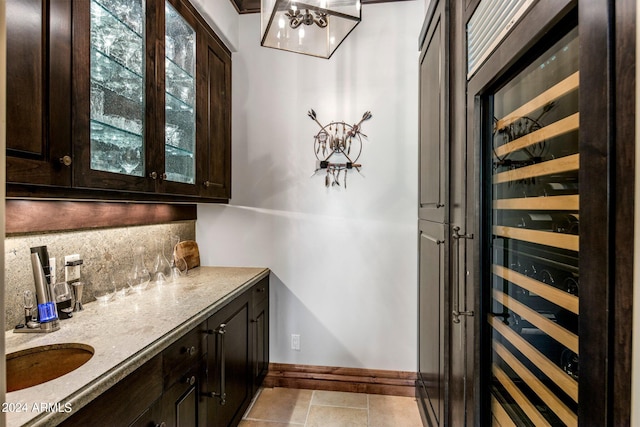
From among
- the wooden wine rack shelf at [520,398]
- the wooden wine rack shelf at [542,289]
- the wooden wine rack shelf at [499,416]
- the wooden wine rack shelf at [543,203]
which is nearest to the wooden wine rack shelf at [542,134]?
the wooden wine rack shelf at [543,203]

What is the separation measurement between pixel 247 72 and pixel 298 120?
22.9 inches

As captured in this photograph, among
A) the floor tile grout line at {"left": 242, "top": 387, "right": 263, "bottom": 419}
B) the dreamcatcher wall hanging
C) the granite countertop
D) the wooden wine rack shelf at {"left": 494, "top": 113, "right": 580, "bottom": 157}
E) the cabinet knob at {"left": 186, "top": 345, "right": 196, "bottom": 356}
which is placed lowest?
the floor tile grout line at {"left": 242, "top": 387, "right": 263, "bottom": 419}

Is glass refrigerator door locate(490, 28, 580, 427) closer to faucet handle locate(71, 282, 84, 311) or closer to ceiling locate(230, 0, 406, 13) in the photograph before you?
faucet handle locate(71, 282, 84, 311)

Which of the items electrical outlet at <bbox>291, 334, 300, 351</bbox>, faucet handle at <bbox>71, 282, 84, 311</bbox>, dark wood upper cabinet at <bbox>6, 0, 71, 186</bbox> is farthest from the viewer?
electrical outlet at <bbox>291, 334, 300, 351</bbox>

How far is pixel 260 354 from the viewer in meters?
2.53

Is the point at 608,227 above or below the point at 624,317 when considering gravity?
above

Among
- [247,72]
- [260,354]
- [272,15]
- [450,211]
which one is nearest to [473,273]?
[450,211]

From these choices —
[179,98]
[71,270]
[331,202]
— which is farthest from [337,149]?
[71,270]

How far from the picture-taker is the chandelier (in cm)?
142

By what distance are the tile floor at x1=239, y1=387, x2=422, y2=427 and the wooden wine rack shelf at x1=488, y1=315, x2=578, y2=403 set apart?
1.50 meters

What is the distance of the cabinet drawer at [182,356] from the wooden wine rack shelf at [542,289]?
126 centimetres

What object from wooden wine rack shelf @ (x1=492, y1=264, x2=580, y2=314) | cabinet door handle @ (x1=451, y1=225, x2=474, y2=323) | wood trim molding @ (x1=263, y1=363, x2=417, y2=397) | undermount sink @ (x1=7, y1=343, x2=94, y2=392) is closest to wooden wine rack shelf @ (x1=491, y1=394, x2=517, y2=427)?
cabinet door handle @ (x1=451, y1=225, x2=474, y2=323)

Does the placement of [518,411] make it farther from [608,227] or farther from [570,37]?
[570,37]

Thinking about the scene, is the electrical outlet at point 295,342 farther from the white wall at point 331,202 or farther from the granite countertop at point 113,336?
the granite countertop at point 113,336
